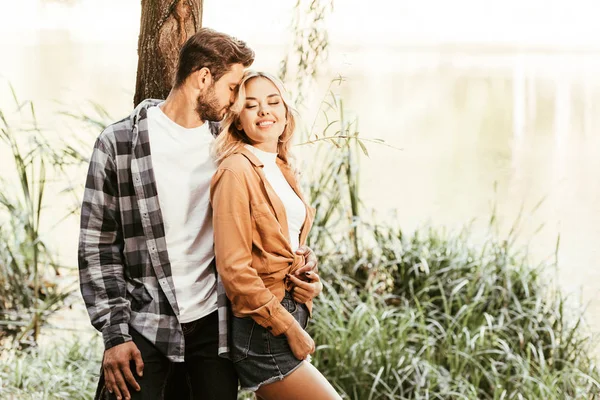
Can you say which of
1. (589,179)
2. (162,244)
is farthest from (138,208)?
(589,179)

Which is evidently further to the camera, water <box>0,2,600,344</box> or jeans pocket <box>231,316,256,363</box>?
water <box>0,2,600,344</box>

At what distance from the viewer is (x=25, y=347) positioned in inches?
144

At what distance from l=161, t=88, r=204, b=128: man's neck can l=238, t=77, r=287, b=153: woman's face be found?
11 cm

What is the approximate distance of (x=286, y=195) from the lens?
192cm

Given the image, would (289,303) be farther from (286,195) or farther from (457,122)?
(457,122)

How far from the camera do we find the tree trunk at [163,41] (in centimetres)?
227

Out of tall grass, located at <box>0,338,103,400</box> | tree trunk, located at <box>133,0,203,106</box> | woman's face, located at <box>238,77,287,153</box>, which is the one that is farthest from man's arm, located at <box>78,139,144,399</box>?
tall grass, located at <box>0,338,103,400</box>

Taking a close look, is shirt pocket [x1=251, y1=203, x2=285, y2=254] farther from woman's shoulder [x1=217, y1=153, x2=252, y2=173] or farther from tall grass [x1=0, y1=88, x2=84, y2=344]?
tall grass [x1=0, y1=88, x2=84, y2=344]

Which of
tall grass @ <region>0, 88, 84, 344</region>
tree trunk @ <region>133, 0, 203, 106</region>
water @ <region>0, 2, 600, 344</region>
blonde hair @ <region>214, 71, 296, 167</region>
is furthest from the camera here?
water @ <region>0, 2, 600, 344</region>

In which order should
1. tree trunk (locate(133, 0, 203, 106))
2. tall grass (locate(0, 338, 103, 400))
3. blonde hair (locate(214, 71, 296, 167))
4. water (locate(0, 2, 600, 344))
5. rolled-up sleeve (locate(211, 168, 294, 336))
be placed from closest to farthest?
rolled-up sleeve (locate(211, 168, 294, 336)), blonde hair (locate(214, 71, 296, 167)), tree trunk (locate(133, 0, 203, 106)), tall grass (locate(0, 338, 103, 400)), water (locate(0, 2, 600, 344))

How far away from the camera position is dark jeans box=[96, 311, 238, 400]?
1.82 m

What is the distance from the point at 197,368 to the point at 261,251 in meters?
0.33

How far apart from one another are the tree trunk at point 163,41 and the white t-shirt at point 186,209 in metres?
0.43

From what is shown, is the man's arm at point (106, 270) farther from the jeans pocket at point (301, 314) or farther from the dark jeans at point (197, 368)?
the jeans pocket at point (301, 314)
